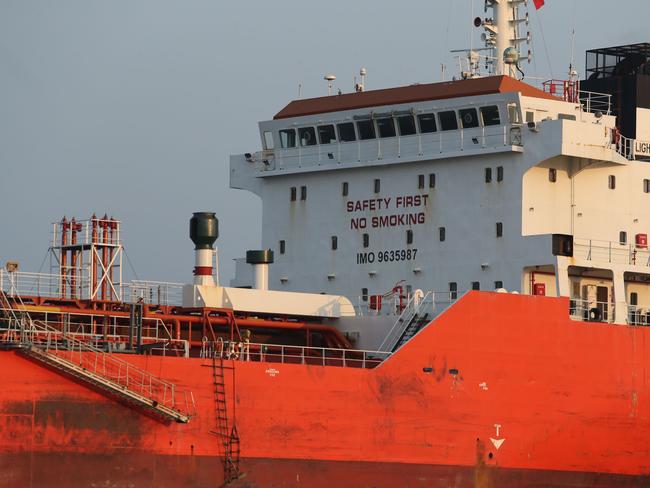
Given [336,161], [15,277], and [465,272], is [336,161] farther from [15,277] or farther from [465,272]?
[15,277]

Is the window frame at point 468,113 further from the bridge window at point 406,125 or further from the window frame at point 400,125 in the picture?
the bridge window at point 406,125

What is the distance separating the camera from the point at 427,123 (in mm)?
36312

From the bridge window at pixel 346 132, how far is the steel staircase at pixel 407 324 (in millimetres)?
5333

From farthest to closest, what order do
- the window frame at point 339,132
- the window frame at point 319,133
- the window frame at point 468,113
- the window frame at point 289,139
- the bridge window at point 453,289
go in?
the window frame at point 289,139 → the window frame at point 319,133 → the window frame at point 339,132 → the window frame at point 468,113 → the bridge window at point 453,289

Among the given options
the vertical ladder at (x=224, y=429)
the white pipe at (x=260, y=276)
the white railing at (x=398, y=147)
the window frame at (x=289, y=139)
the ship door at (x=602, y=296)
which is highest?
the window frame at (x=289, y=139)

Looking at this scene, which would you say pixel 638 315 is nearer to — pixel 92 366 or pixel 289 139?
pixel 289 139

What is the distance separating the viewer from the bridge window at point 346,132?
122 feet

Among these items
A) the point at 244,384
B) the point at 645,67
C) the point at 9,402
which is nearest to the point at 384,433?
the point at 244,384

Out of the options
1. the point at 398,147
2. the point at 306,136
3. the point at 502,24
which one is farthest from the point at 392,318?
the point at 502,24

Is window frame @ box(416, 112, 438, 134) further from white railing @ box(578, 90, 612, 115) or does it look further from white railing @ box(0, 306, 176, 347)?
white railing @ box(0, 306, 176, 347)

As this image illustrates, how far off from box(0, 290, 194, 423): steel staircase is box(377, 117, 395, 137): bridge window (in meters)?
10.2

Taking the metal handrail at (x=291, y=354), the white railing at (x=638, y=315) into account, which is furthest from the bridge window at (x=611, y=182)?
the metal handrail at (x=291, y=354)

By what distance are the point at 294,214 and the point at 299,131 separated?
1.98 metres

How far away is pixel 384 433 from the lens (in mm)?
31203
